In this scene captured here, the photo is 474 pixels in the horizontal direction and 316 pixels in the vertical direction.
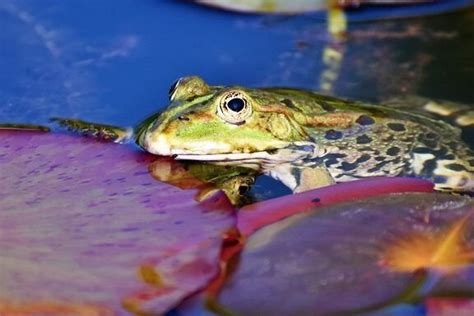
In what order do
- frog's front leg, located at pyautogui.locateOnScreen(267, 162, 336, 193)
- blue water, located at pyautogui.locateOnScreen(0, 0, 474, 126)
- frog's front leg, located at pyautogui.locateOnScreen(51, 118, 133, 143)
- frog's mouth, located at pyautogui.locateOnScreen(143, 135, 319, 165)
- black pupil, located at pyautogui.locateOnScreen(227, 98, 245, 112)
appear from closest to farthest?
frog's mouth, located at pyautogui.locateOnScreen(143, 135, 319, 165)
black pupil, located at pyautogui.locateOnScreen(227, 98, 245, 112)
frog's front leg, located at pyautogui.locateOnScreen(267, 162, 336, 193)
frog's front leg, located at pyautogui.locateOnScreen(51, 118, 133, 143)
blue water, located at pyautogui.locateOnScreen(0, 0, 474, 126)

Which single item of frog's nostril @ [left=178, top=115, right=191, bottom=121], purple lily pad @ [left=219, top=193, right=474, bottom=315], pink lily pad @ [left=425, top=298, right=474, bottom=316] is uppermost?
frog's nostril @ [left=178, top=115, right=191, bottom=121]

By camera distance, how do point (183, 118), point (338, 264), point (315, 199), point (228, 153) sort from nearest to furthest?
1. point (338, 264)
2. point (315, 199)
3. point (183, 118)
4. point (228, 153)

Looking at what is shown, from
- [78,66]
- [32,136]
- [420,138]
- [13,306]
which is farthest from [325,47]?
[13,306]

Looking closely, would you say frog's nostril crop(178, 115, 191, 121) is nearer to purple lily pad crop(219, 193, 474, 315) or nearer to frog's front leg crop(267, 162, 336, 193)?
frog's front leg crop(267, 162, 336, 193)

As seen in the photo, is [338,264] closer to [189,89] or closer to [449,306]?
[449,306]

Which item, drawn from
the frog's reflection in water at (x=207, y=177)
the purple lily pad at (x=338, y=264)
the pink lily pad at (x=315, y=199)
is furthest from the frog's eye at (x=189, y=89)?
the purple lily pad at (x=338, y=264)

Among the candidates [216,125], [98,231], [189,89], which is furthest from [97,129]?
[98,231]

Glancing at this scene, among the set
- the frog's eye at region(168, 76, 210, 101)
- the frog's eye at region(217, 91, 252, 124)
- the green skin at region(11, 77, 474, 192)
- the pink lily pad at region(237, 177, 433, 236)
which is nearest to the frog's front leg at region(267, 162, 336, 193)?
the green skin at region(11, 77, 474, 192)
